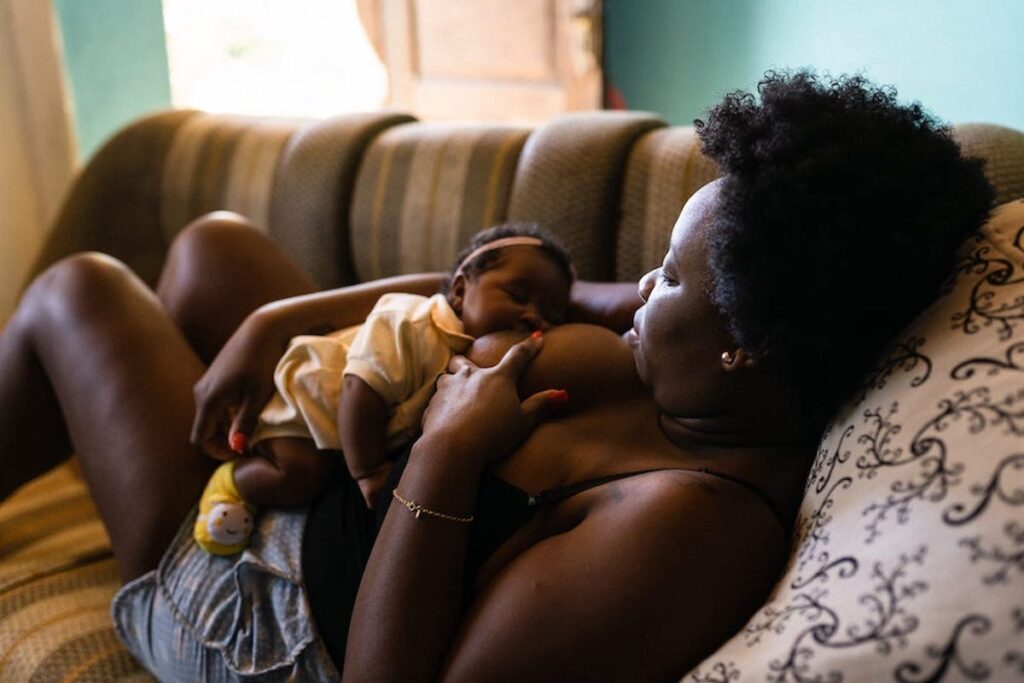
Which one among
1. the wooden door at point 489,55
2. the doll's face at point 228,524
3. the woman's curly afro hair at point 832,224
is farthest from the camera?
the wooden door at point 489,55

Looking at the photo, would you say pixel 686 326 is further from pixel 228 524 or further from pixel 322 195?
pixel 322 195

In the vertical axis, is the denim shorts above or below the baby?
below

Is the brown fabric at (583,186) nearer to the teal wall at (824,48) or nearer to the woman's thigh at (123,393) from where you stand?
the teal wall at (824,48)

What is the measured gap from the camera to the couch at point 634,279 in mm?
644

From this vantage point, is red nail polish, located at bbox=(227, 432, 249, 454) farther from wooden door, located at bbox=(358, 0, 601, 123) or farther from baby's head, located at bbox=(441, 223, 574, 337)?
wooden door, located at bbox=(358, 0, 601, 123)

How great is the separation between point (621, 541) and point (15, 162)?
221 centimetres

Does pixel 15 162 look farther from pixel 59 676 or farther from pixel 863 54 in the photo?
pixel 863 54

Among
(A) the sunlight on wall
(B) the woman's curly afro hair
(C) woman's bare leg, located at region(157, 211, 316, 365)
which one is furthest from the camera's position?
(A) the sunlight on wall

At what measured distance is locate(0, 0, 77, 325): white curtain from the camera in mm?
2363

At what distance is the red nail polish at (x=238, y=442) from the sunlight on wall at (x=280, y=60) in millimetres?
2239

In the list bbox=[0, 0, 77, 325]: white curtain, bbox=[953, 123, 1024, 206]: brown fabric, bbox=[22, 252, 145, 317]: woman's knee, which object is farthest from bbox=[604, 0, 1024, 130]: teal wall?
bbox=[0, 0, 77, 325]: white curtain

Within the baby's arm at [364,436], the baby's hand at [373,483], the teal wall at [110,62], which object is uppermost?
the teal wall at [110,62]

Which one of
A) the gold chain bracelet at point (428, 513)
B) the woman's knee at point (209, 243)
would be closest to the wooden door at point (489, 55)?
the woman's knee at point (209, 243)

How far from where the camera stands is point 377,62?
3.37 metres
